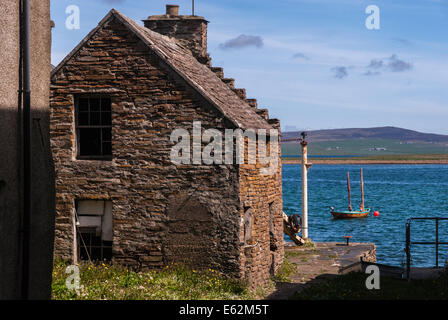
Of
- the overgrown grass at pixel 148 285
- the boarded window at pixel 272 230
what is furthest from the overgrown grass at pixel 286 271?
the overgrown grass at pixel 148 285

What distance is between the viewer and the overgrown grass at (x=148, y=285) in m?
13.6

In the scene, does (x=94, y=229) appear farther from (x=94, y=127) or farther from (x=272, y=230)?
(x=272, y=230)

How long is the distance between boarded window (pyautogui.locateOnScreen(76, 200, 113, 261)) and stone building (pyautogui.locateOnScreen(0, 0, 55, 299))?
520 centimetres

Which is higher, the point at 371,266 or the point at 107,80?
the point at 107,80

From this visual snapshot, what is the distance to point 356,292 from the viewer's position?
14.3 metres

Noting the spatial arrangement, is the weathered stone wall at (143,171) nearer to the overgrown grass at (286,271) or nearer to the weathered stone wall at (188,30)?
the overgrown grass at (286,271)

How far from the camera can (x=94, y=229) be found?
16.5 metres

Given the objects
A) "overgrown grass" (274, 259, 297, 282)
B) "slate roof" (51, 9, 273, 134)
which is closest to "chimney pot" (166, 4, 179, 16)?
"slate roof" (51, 9, 273, 134)

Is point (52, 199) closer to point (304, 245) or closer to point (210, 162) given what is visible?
point (210, 162)

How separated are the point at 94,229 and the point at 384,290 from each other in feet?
26.5

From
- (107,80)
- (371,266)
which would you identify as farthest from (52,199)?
(371,266)

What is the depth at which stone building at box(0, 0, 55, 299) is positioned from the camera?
9.84 m

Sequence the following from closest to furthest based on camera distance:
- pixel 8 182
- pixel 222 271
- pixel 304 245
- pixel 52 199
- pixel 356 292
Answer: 1. pixel 8 182
2. pixel 52 199
3. pixel 356 292
4. pixel 222 271
5. pixel 304 245
